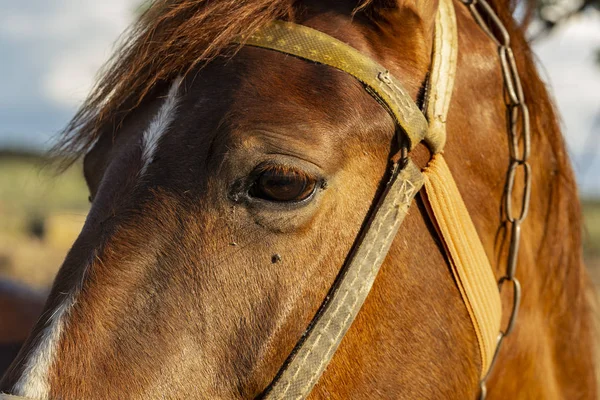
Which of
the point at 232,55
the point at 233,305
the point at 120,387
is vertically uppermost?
the point at 232,55

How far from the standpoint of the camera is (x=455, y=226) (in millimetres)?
1923

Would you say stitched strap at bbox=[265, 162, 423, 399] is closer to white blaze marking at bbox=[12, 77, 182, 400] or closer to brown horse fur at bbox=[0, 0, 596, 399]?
brown horse fur at bbox=[0, 0, 596, 399]

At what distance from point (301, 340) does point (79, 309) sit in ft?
1.73

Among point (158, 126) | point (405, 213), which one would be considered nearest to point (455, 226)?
point (405, 213)

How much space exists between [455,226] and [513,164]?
368 millimetres

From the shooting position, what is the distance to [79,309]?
161 centimetres

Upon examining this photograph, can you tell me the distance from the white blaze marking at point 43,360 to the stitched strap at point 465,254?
0.98 m

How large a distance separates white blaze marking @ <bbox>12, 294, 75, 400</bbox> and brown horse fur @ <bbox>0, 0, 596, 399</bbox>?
0.02 meters

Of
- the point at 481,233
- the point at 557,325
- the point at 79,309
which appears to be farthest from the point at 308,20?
the point at 557,325

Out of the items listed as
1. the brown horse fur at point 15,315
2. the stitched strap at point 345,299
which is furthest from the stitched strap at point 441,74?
the brown horse fur at point 15,315

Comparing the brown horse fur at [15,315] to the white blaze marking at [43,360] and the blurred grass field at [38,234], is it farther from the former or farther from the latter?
the white blaze marking at [43,360]

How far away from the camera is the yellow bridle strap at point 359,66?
1838 millimetres

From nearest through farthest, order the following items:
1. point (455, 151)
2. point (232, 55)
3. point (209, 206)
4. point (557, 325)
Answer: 1. point (209, 206)
2. point (232, 55)
3. point (455, 151)
4. point (557, 325)

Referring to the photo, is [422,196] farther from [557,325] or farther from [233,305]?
[557,325]
